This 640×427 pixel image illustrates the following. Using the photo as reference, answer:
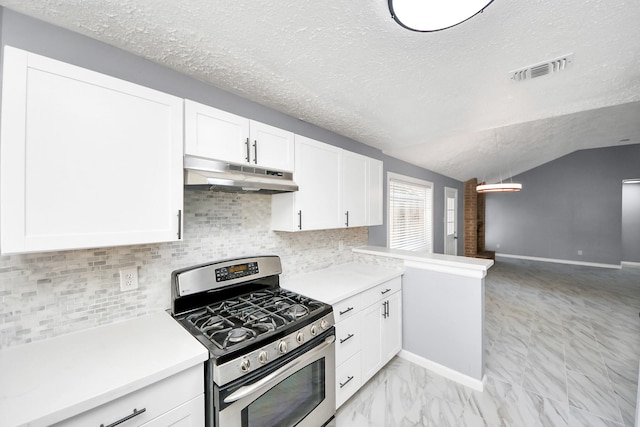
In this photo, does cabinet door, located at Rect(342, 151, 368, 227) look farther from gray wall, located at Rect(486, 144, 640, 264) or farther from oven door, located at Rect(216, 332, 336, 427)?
gray wall, located at Rect(486, 144, 640, 264)

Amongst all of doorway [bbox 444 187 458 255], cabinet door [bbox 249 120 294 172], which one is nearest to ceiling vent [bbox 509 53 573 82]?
cabinet door [bbox 249 120 294 172]

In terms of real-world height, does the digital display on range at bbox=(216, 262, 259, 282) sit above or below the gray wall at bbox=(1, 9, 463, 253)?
below

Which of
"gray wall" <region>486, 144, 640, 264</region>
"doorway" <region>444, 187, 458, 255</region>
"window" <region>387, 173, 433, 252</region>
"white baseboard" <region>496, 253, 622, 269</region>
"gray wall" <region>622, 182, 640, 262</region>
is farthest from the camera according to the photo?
"gray wall" <region>622, 182, 640, 262</region>

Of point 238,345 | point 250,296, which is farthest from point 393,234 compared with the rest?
point 238,345

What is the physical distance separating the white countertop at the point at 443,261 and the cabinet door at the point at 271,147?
58.8 inches

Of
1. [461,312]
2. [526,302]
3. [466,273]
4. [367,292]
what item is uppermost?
[466,273]

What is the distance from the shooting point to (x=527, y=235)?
770cm

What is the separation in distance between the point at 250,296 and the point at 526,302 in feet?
15.7

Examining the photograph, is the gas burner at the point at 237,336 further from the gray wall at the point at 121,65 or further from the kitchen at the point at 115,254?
the gray wall at the point at 121,65

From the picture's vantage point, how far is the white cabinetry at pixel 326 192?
198 centimetres

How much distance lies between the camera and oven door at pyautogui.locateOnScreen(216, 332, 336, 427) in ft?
3.76

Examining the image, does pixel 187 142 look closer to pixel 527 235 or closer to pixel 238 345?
pixel 238 345

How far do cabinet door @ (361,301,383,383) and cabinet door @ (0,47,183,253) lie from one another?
65.6 inches

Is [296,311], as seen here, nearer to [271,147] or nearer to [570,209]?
[271,147]
